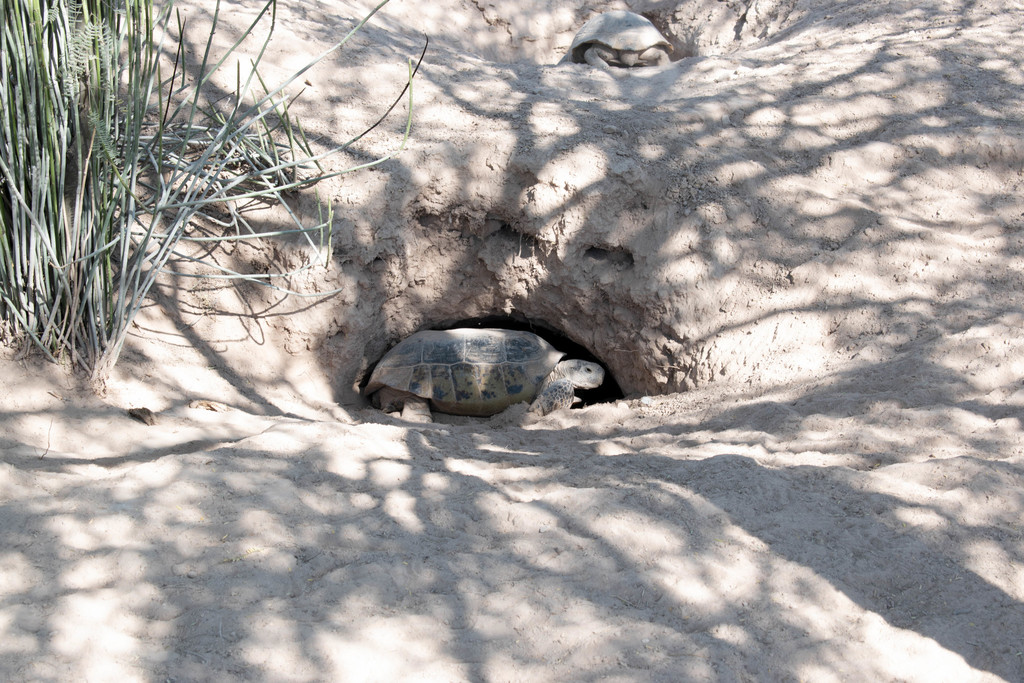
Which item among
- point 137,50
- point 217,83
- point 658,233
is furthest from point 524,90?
point 137,50

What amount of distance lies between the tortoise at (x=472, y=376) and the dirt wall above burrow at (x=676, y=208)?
0.26 meters

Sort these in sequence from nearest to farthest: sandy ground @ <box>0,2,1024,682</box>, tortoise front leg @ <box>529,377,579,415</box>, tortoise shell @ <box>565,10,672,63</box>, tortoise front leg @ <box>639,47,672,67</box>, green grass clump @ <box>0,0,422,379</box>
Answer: sandy ground @ <box>0,2,1024,682</box> → green grass clump @ <box>0,0,422,379</box> → tortoise front leg @ <box>529,377,579,415</box> → tortoise shell @ <box>565,10,672,63</box> → tortoise front leg @ <box>639,47,672,67</box>

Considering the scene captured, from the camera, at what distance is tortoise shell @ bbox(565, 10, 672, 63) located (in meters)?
8.45

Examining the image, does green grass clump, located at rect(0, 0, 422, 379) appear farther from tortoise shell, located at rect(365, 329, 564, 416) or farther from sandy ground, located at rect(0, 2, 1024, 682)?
tortoise shell, located at rect(365, 329, 564, 416)

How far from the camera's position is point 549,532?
8.25ft

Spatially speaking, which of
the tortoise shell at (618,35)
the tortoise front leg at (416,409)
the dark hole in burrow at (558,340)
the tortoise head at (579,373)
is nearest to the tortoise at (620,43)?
the tortoise shell at (618,35)

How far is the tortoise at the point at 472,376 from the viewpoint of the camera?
5.09m

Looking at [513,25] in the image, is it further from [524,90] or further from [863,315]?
[863,315]

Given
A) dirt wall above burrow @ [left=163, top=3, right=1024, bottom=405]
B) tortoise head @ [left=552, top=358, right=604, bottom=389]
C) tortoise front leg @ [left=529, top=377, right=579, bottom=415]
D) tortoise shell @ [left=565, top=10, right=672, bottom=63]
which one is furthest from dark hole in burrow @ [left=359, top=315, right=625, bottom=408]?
tortoise shell @ [left=565, top=10, right=672, bottom=63]

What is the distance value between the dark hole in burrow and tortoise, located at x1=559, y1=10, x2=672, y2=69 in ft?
13.1

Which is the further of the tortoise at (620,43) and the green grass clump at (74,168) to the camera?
the tortoise at (620,43)

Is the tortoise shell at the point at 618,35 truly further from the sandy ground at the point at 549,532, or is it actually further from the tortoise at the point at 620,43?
the sandy ground at the point at 549,532

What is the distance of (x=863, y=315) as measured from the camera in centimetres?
419

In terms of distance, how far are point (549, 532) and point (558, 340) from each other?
11.5ft
